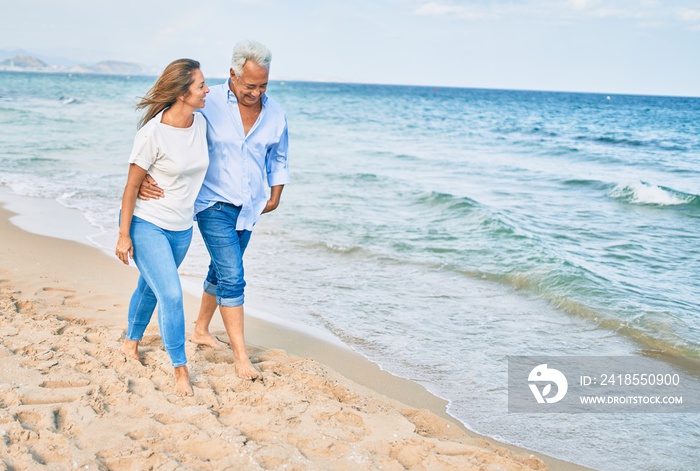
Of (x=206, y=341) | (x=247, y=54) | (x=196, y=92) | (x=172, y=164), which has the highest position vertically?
(x=247, y=54)

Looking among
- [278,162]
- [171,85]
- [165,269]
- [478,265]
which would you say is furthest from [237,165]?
[478,265]

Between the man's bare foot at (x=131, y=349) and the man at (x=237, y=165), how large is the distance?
591 millimetres

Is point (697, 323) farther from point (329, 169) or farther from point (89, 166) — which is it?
point (89, 166)

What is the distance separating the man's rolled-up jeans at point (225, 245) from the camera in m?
3.85

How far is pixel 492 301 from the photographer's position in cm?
664

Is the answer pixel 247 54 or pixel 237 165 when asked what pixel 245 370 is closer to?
pixel 237 165

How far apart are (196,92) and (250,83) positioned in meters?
0.32

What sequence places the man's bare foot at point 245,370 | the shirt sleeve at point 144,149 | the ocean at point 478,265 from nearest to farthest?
the shirt sleeve at point 144,149 < the man's bare foot at point 245,370 < the ocean at point 478,265

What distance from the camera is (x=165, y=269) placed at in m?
3.57

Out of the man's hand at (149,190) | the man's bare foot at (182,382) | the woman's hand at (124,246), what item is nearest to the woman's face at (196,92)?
the man's hand at (149,190)

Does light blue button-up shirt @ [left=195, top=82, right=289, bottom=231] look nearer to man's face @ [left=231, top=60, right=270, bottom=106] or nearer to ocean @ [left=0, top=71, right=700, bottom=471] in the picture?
man's face @ [left=231, top=60, right=270, bottom=106]

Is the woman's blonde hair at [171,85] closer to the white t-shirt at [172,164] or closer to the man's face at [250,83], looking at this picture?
the white t-shirt at [172,164]

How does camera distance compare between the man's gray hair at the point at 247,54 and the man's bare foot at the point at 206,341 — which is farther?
the man's bare foot at the point at 206,341

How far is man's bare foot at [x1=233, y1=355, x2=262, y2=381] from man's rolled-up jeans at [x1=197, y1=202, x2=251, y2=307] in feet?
1.16
